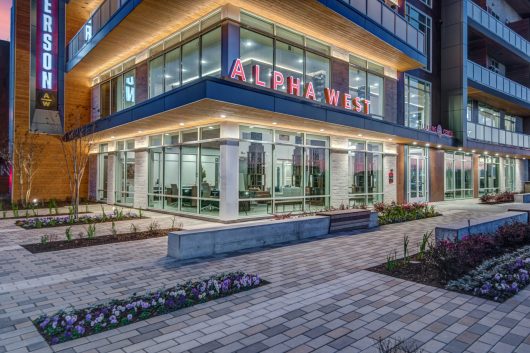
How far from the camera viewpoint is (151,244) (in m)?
9.55

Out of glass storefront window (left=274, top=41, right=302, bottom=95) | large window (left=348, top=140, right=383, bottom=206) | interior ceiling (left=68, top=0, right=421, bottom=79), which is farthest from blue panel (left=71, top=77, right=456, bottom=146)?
interior ceiling (left=68, top=0, right=421, bottom=79)

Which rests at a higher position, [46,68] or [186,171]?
[46,68]

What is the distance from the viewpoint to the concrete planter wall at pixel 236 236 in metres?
7.94

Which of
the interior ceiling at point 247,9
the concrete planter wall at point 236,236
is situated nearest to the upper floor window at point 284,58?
the interior ceiling at point 247,9

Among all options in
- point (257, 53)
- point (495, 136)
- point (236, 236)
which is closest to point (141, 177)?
point (257, 53)

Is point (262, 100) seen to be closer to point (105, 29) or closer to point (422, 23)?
point (105, 29)

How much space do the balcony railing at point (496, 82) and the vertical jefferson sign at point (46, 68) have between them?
26402mm

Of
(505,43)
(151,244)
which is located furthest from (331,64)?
(505,43)

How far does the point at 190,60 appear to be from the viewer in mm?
14672

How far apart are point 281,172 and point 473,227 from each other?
7.76 m

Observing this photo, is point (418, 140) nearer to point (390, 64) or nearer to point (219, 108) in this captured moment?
point (390, 64)

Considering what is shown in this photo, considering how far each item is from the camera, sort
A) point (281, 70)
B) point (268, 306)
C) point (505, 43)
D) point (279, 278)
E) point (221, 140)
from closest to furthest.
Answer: point (268, 306) < point (279, 278) < point (221, 140) < point (281, 70) < point (505, 43)

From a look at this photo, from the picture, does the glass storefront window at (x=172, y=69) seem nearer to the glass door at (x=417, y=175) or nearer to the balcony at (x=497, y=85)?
the glass door at (x=417, y=175)

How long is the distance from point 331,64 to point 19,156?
653 inches
